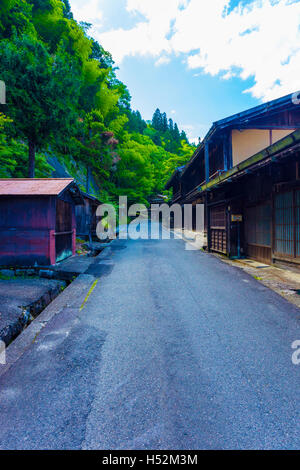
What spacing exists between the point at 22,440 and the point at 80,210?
17318 mm

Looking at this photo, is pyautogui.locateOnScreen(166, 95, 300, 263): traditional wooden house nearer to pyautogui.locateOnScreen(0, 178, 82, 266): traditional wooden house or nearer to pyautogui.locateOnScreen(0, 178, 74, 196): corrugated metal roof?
pyautogui.locateOnScreen(0, 178, 74, 196): corrugated metal roof

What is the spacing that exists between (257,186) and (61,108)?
39.6 ft

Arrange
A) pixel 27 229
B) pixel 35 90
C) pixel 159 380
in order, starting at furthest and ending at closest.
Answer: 1. pixel 35 90
2. pixel 27 229
3. pixel 159 380

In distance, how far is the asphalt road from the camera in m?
2.12

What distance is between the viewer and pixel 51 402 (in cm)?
256

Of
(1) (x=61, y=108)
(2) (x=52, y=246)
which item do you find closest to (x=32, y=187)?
(2) (x=52, y=246)

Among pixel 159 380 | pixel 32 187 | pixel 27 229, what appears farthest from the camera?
pixel 32 187

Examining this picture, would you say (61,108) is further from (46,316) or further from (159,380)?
(159,380)

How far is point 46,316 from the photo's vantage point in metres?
5.08

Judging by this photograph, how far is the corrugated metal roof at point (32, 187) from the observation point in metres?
9.00

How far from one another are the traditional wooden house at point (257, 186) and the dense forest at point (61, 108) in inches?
374

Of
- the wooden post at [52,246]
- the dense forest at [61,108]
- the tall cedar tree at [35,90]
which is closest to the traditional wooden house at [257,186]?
the wooden post at [52,246]

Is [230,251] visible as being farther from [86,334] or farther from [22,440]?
[22,440]

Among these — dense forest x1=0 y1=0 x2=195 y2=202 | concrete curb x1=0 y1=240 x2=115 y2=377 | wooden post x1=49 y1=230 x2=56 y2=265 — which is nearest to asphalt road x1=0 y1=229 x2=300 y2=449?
concrete curb x1=0 y1=240 x2=115 y2=377
